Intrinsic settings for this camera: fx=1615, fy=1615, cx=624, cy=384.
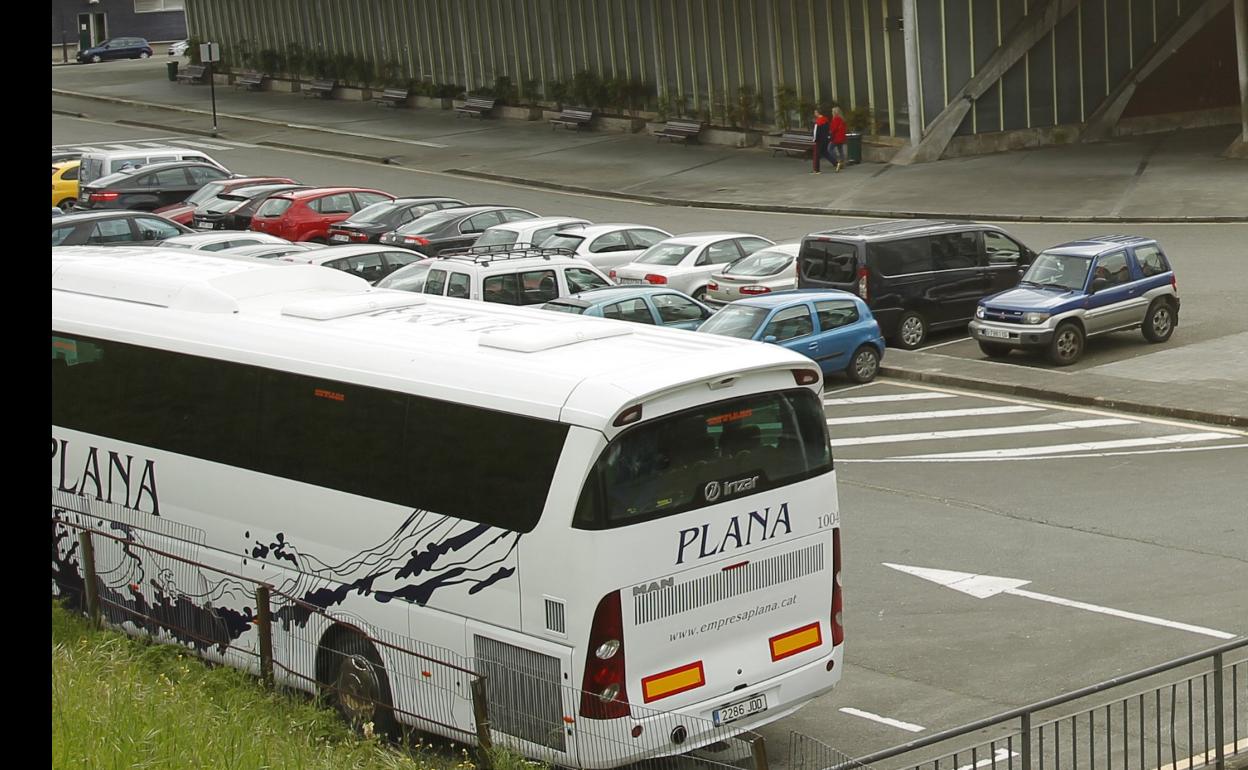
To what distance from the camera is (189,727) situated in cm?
901

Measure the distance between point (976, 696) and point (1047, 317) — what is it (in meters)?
14.0

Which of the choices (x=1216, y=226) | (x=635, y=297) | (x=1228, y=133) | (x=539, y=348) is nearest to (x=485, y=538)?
(x=539, y=348)

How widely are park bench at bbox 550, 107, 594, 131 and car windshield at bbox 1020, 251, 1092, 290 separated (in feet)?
98.3

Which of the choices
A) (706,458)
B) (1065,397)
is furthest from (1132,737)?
(1065,397)

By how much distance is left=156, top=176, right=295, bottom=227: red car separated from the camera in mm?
37562

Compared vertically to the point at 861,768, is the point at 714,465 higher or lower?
higher

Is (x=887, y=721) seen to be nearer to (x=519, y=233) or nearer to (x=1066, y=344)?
(x=1066, y=344)

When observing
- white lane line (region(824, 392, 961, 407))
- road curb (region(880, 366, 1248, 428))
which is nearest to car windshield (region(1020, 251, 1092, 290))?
road curb (region(880, 366, 1248, 428))

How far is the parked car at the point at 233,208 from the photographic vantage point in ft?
119

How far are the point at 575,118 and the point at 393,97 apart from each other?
1047 centimetres

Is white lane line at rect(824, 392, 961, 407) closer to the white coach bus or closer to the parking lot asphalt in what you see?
the parking lot asphalt

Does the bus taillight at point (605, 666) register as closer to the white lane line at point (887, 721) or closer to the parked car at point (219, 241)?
the white lane line at point (887, 721)

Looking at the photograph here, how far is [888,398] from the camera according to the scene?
976 inches

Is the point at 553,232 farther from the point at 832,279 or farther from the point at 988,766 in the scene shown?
the point at 988,766
